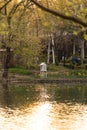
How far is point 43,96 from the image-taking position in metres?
31.4

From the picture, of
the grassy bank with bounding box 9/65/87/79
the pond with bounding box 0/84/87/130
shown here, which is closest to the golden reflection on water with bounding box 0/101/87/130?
the pond with bounding box 0/84/87/130

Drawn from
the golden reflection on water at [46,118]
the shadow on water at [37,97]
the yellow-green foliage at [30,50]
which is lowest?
the shadow on water at [37,97]

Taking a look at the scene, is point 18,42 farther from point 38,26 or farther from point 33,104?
point 33,104

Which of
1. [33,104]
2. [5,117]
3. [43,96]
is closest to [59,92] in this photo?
[43,96]

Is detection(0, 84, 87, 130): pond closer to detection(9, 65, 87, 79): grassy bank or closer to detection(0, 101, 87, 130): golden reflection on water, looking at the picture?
detection(0, 101, 87, 130): golden reflection on water

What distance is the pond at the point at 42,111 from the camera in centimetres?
1856

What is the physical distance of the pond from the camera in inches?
731

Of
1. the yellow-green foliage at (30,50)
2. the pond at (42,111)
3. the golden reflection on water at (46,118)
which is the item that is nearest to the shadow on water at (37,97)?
the pond at (42,111)

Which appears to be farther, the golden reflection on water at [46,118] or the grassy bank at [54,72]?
the grassy bank at [54,72]

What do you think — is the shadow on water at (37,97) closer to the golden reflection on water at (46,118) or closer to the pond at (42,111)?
the pond at (42,111)

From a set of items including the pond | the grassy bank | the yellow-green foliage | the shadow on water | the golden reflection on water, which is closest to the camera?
the golden reflection on water

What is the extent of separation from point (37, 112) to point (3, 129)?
5977 millimetres

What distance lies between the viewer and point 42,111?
76.6ft

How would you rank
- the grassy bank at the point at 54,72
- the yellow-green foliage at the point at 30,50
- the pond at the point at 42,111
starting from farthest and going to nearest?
1. the grassy bank at the point at 54,72
2. the yellow-green foliage at the point at 30,50
3. the pond at the point at 42,111
